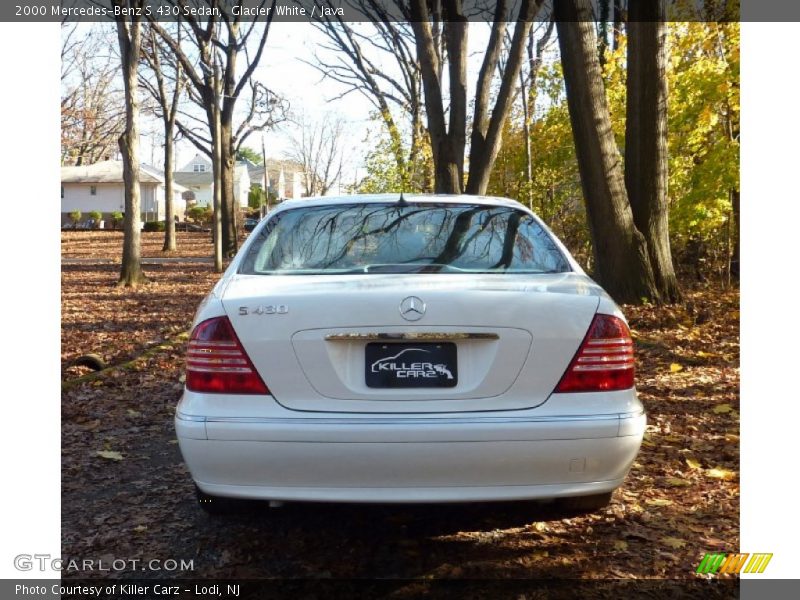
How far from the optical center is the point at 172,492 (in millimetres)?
4668

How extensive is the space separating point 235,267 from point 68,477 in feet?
6.50

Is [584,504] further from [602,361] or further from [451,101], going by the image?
[451,101]

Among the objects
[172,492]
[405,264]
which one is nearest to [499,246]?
[405,264]

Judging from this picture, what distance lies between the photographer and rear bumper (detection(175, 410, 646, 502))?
3141 millimetres

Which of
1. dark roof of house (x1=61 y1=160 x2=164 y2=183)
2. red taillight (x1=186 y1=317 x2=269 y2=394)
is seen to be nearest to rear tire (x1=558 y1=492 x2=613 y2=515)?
red taillight (x1=186 y1=317 x2=269 y2=394)

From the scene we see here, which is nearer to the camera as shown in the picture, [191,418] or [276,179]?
[191,418]

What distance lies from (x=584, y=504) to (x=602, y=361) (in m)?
0.77

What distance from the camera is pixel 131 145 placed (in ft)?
56.5

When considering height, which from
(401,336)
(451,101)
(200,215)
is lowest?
(401,336)

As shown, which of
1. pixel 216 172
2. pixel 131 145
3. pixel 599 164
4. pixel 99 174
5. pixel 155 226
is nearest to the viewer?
pixel 599 164

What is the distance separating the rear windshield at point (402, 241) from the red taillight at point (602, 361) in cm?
54

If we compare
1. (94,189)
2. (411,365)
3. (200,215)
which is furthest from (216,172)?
(94,189)

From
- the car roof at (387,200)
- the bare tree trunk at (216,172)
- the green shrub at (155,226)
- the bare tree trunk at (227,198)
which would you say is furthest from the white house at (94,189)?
the car roof at (387,200)

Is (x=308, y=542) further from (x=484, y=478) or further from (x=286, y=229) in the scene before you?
(x=286, y=229)
